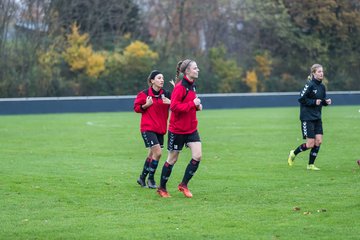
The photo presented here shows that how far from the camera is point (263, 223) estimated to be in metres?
9.95

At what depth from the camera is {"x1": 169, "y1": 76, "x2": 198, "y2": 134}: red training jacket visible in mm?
11820

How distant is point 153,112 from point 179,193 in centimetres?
134

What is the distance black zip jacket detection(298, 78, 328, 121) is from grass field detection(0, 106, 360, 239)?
992 mm

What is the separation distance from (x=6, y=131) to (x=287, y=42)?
27.8m

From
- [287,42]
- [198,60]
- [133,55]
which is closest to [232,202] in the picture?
[133,55]

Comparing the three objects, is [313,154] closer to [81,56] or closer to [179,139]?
[179,139]

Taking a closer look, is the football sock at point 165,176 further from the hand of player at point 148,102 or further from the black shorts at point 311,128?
the black shorts at point 311,128

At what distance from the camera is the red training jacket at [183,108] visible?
38.8 feet

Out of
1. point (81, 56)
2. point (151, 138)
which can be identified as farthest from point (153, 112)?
point (81, 56)

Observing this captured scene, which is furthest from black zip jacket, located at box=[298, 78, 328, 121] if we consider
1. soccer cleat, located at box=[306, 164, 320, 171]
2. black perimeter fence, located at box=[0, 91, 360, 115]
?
black perimeter fence, located at box=[0, 91, 360, 115]

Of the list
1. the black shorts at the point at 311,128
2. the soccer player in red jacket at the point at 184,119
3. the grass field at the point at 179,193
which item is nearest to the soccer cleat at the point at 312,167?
the grass field at the point at 179,193

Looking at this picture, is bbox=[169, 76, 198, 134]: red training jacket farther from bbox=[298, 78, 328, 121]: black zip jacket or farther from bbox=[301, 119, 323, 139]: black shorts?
bbox=[301, 119, 323, 139]: black shorts

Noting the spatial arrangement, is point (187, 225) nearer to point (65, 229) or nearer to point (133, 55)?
point (65, 229)

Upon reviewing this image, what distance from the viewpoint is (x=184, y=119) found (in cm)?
1209
